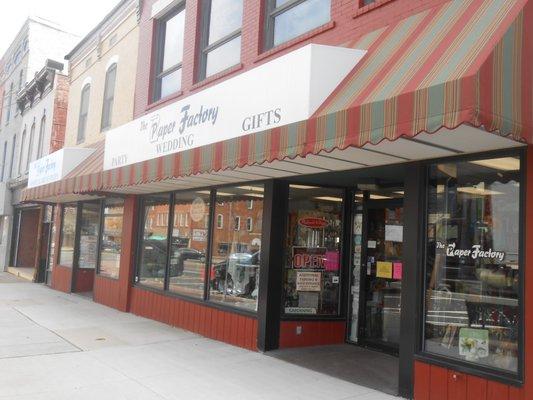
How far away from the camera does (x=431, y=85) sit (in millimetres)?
4082

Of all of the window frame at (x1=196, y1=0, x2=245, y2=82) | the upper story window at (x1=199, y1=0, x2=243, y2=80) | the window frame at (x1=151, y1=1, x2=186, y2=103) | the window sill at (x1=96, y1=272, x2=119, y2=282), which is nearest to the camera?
the upper story window at (x1=199, y1=0, x2=243, y2=80)

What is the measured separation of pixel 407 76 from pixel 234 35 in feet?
16.4

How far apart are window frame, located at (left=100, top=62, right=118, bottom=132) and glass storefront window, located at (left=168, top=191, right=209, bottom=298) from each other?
4268 millimetres

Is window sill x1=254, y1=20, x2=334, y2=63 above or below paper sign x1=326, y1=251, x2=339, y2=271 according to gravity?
above

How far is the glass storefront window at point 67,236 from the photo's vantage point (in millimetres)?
15273

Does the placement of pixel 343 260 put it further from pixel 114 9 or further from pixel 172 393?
pixel 114 9

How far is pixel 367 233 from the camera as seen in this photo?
7.91 metres

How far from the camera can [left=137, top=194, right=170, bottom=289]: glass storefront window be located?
34.6 feet

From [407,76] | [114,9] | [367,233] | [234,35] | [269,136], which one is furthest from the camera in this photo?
[114,9]

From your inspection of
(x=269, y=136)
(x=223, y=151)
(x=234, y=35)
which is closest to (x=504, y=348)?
(x=269, y=136)

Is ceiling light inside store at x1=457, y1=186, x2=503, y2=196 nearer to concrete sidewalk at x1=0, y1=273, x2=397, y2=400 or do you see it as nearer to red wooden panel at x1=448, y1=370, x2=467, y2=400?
red wooden panel at x1=448, y1=370, x2=467, y2=400

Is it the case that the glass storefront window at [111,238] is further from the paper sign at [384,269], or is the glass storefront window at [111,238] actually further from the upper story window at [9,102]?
the upper story window at [9,102]

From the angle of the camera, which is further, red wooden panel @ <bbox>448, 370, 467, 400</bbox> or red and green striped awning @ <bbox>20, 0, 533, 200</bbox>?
red wooden panel @ <bbox>448, 370, 467, 400</bbox>

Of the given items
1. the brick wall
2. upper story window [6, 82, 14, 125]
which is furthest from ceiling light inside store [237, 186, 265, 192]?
upper story window [6, 82, 14, 125]
